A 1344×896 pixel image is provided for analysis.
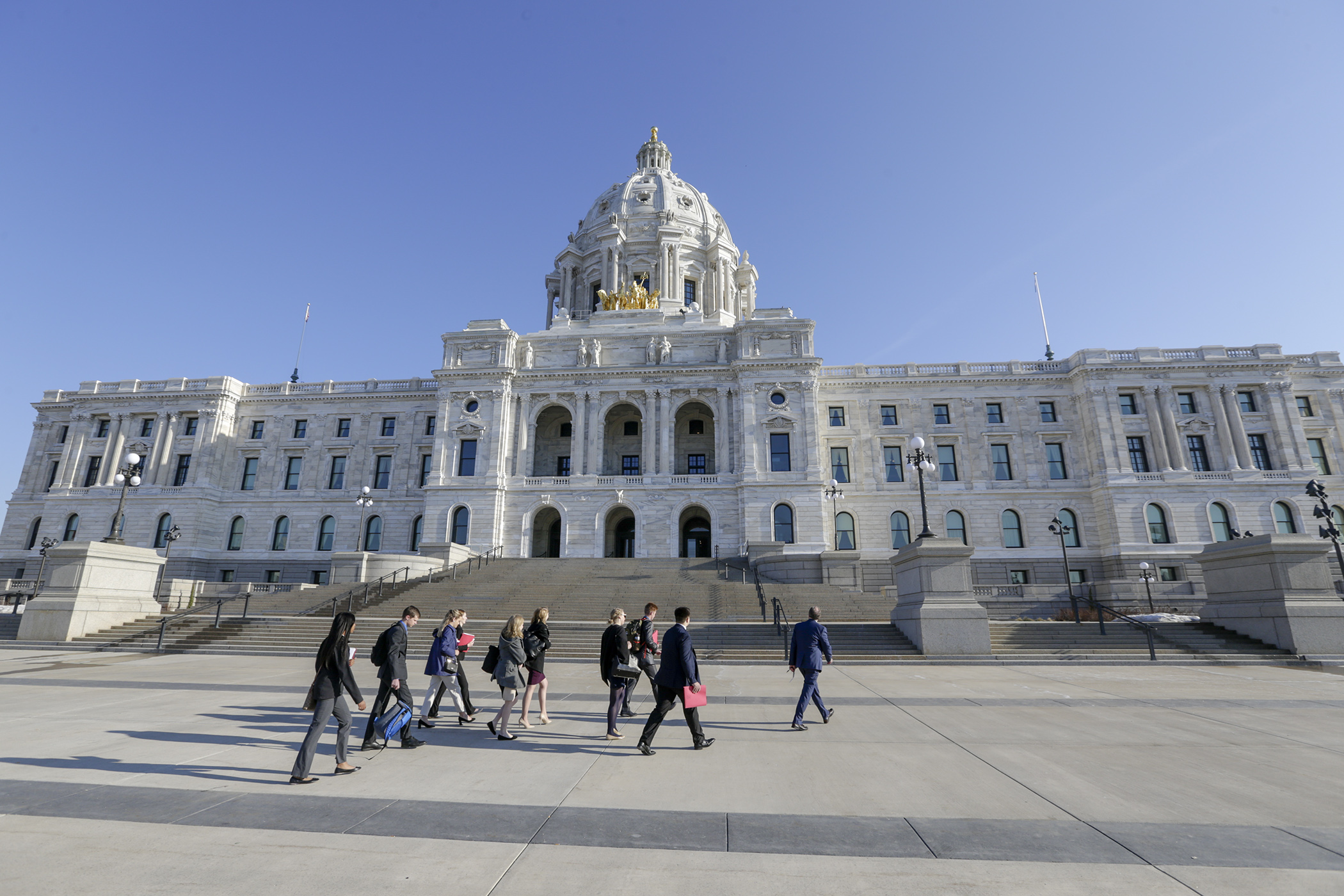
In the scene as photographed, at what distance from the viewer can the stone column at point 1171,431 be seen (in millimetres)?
41375

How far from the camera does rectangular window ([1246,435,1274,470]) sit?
136ft

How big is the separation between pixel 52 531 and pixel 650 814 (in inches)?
2379

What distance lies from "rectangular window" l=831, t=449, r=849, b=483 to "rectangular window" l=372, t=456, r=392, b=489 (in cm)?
3199

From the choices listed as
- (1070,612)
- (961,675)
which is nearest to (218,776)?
(961,675)

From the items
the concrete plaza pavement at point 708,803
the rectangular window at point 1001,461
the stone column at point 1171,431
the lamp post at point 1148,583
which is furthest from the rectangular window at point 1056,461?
the concrete plaza pavement at point 708,803

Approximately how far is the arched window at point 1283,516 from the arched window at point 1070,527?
36.1ft

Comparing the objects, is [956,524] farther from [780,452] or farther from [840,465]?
[780,452]

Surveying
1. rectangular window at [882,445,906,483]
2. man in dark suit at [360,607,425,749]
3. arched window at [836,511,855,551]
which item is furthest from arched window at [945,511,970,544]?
man in dark suit at [360,607,425,749]

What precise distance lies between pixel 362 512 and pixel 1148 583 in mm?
45782

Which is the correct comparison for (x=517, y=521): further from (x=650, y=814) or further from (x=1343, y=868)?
(x=1343, y=868)

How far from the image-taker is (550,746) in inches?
312

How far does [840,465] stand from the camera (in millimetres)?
44688

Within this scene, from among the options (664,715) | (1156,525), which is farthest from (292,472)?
(1156,525)

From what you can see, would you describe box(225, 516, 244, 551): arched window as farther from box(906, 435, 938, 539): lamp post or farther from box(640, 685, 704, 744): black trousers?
box(640, 685, 704, 744): black trousers
